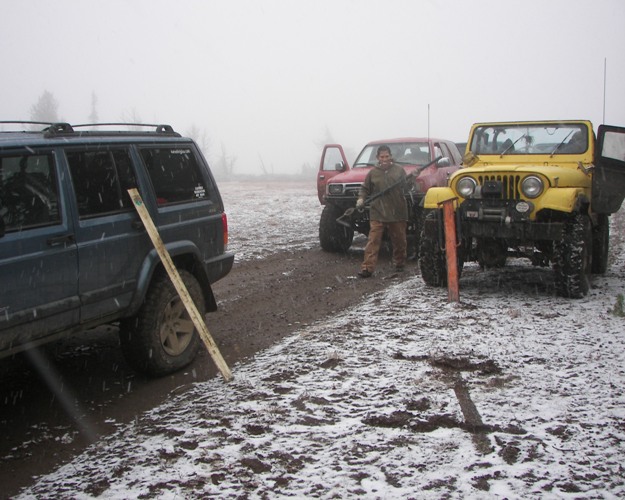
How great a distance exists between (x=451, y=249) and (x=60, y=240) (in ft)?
14.2

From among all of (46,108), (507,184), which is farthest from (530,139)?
(46,108)

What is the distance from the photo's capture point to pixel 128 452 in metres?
3.53

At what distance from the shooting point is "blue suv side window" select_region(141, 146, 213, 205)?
4785 mm

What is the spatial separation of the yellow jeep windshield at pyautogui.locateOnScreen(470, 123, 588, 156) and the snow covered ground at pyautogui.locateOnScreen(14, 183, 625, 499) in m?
2.56

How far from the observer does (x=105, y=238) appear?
419 cm

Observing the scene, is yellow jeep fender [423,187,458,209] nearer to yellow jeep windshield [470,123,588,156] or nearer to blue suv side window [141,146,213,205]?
yellow jeep windshield [470,123,588,156]

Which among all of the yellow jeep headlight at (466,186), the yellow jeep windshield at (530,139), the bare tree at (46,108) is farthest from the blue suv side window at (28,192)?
the bare tree at (46,108)

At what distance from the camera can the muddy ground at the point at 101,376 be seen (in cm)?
369

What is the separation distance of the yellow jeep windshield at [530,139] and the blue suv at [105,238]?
171 inches

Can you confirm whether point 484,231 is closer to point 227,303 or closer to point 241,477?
point 227,303

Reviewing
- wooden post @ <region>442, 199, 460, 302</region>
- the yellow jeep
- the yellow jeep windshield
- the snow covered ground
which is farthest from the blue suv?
the yellow jeep windshield

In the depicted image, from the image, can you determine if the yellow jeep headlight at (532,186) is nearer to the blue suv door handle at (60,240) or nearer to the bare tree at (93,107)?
the blue suv door handle at (60,240)

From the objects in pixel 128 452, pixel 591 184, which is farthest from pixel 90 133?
pixel 591 184

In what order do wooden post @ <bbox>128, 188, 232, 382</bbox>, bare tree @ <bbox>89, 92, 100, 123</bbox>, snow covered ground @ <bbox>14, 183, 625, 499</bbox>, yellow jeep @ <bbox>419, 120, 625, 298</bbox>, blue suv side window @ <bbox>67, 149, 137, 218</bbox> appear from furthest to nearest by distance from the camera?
→ bare tree @ <bbox>89, 92, 100, 123</bbox>, yellow jeep @ <bbox>419, 120, 625, 298</bbox>, wooden post @ <bbox>128, 188, 232, 382</bbox>, blue suv side window @ <bbox>67, 149, 137, 218</bbox>, snow covered ground @ <bbox>14, 183, 625, 499</bbox>
